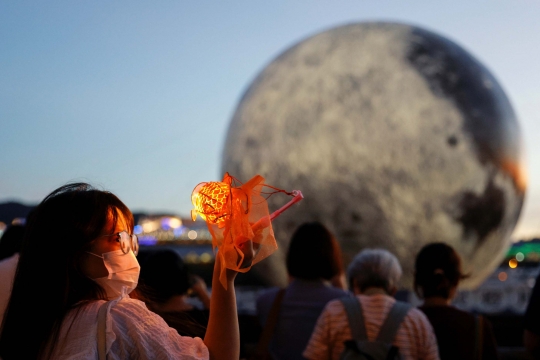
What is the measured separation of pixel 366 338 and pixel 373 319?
0.31 feet

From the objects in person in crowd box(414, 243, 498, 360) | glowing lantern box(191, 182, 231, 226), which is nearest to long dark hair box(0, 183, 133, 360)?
glowing lantern box(191, 182, 231, 226)

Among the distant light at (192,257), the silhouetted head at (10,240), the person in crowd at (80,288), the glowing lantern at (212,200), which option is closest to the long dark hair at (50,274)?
the person in crowd at (80,288)

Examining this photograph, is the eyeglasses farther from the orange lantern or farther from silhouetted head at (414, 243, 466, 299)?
silhouetted head at (414, 243, 466, 299)

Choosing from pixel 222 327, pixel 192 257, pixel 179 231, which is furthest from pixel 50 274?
pixel 179 231

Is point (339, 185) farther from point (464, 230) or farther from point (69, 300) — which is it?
point (69, 300)

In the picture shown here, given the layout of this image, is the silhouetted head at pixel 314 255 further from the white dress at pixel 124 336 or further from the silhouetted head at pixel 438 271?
the white dress at pixel 124 336

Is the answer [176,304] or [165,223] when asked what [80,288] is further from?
[165,223]

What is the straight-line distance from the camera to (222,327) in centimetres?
190

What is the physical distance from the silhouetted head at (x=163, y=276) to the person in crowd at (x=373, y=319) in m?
0.70

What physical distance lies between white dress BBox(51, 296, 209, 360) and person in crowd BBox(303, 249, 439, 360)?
4.67ft

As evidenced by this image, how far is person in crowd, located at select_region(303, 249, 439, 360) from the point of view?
3.05 meters

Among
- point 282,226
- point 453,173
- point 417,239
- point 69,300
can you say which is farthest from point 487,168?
point 69,300

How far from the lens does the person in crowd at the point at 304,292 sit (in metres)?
3.63

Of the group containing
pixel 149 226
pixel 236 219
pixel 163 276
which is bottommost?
pixel 149 226
